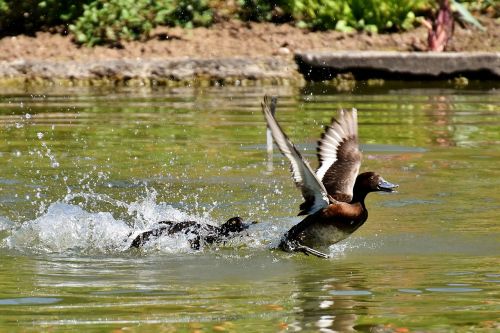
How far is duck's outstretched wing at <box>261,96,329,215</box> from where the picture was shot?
6.62m

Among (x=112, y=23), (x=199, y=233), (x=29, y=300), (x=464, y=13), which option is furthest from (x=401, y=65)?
(x=29, y=300)

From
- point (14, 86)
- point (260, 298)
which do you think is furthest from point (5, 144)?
point (260, 298)

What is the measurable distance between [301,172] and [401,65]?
952 centimetres

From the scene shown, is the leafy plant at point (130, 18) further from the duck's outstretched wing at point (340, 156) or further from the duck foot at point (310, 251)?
the duck foot at point (310, 251)

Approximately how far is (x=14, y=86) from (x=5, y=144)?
4631mm

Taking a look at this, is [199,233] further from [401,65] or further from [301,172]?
[401,65]

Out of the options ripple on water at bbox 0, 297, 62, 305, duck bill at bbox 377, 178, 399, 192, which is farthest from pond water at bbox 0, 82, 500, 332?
duck bill at bbox 377, 178, 399, 192

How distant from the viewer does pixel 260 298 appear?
20.4 feet

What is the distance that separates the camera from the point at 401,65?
1636 cm

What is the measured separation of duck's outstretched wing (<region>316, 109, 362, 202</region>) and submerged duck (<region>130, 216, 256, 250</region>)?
621mm

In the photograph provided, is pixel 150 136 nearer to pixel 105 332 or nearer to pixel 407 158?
pixel 407 158

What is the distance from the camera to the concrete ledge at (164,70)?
16.5 meters

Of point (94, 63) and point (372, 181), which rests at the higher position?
point (372, 181)

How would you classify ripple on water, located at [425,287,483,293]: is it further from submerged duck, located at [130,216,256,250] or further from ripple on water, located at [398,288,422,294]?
submerged duck, located at [130,216,256,250]
